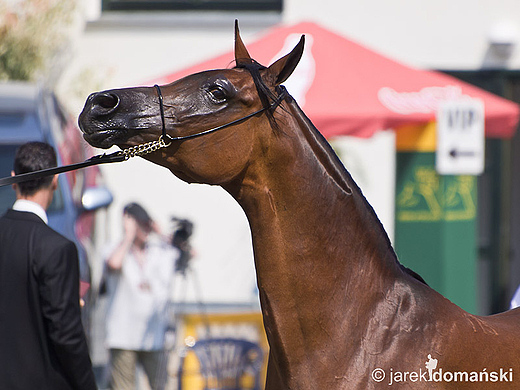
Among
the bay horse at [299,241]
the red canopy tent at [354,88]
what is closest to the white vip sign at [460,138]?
the red canopy tent at [354,88]

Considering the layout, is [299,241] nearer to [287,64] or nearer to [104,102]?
[287,64]

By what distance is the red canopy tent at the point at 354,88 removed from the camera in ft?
15.8

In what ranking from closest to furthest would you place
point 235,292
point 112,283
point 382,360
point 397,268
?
point 382,360, point 397,268, point 112,283, point 235,292

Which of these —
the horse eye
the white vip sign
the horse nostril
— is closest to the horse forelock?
the horse eye

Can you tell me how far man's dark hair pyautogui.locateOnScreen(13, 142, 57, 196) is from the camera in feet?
10.3

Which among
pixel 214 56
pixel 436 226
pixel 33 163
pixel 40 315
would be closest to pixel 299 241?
pixel 40 315

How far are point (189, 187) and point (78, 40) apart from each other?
85.3 inches

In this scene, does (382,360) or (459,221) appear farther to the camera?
A: (459,221)

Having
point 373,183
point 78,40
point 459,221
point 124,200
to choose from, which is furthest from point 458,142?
point 78,40

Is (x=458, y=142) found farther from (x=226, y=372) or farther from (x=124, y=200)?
(x=124, y=200)

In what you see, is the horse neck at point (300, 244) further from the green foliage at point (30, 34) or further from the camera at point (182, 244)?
the green foliage at point (30, 34)

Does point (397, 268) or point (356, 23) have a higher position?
point (356, 23)

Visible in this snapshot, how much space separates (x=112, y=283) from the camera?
5.40m

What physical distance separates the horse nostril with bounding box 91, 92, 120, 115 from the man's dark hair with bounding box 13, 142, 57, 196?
3.53 feet
